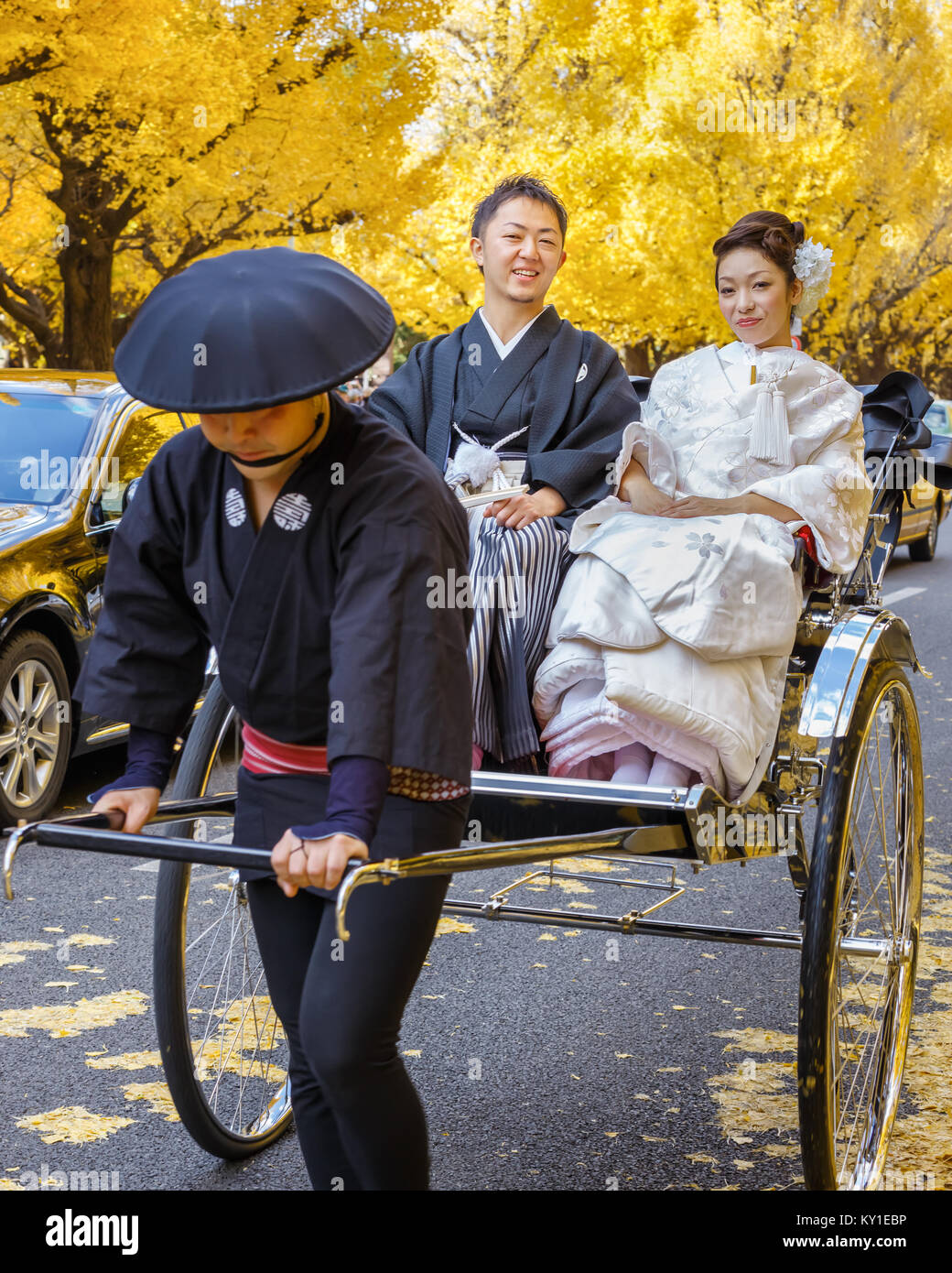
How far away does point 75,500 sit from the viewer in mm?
5488

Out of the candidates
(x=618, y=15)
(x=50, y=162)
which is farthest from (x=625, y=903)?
(x=618, y=15)

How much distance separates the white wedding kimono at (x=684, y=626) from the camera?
2.78 metres

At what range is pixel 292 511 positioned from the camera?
6.15ft

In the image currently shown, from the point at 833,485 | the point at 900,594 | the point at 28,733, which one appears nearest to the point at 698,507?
the point at 833,485

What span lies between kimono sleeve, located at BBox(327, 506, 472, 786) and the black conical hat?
22 centimetres

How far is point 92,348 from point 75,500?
809 cm

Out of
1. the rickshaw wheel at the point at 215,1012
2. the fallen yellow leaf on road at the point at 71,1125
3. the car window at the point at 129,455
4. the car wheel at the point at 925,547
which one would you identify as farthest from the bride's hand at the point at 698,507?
the car wheel at the point at 925,547

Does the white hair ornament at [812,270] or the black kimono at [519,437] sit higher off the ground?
the white hair ornament at [812,270]

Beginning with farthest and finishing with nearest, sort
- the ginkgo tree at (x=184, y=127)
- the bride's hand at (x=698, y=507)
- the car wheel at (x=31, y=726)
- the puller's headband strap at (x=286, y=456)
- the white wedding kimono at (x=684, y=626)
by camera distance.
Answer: the ginkgo tree at (x=184, y=127)
the car wheel at (x=31, y=726)
the bride's hand at (x=698, y=507)
the white wedding kimono at (x=684, y=626)
the puller's headband strap at (x=286, y=456)

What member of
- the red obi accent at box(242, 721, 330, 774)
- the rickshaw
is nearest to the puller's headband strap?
the red obi accent at box(242, 721, 330, 774)

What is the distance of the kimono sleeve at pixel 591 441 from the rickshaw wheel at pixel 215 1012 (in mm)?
902

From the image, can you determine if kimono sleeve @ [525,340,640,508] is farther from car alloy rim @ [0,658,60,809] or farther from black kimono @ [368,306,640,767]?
car alloy rim @ [0,658,60,809]

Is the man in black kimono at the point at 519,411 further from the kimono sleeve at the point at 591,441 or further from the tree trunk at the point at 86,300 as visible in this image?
the tree trunk at the point at 86,300

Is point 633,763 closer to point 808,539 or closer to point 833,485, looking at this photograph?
point 808,539
